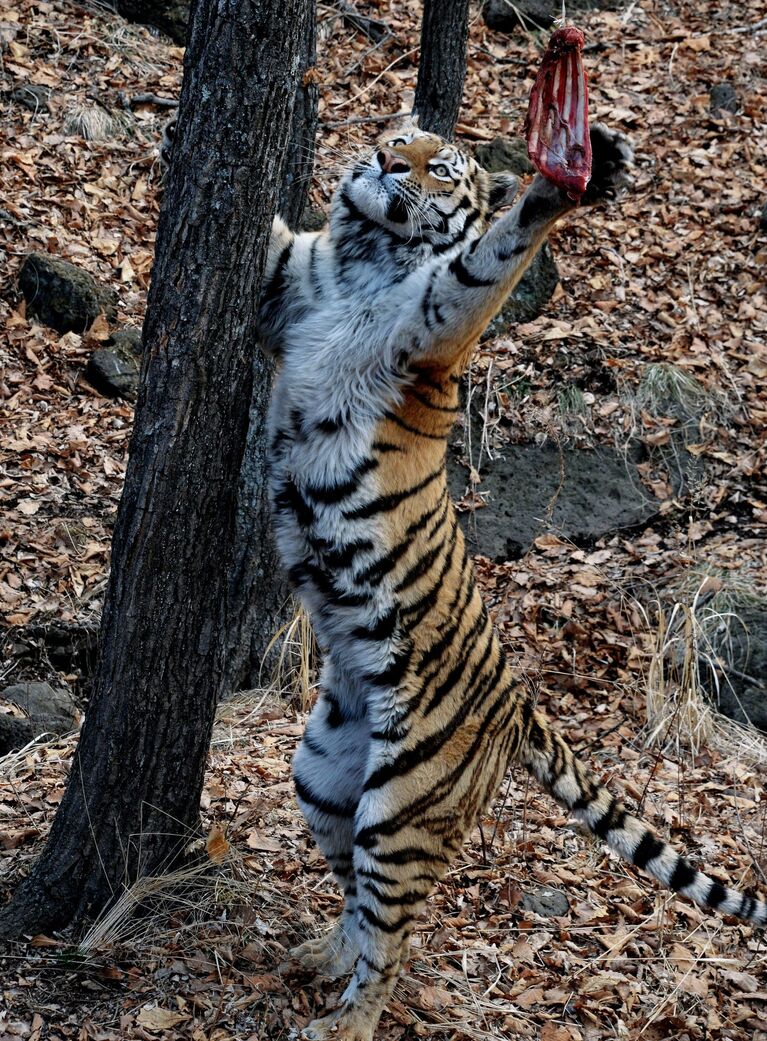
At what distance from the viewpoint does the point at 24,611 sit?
6242mm

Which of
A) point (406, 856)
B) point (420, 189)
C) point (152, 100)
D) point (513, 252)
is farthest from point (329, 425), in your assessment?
point (152, 100)

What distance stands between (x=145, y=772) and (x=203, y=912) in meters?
0.64

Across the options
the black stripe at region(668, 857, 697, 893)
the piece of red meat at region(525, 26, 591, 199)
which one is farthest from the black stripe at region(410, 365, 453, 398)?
the black stripe at region(668, 857, 697, 893)

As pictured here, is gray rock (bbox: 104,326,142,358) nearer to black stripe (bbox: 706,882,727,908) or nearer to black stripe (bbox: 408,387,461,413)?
black stripe (bbox: 408,387,461,413)

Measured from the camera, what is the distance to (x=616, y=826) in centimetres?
383

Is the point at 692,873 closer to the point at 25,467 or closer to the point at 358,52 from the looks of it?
the point at 25,467

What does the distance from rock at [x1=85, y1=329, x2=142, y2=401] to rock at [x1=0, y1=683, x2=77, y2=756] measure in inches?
103

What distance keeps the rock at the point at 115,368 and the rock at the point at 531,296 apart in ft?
9.49

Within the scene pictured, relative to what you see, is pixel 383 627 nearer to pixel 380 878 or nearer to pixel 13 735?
pixel 380 878

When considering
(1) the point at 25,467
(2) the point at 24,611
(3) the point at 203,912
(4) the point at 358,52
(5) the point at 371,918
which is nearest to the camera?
(5) the point at 371,918

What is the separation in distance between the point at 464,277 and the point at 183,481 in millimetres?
1138

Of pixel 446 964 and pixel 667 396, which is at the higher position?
pixel 667 396

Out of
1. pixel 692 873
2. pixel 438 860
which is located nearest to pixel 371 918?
pixel 438 860

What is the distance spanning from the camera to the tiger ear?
424 cm
